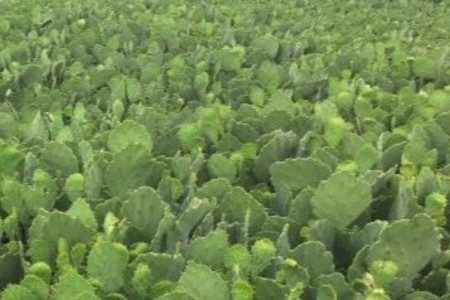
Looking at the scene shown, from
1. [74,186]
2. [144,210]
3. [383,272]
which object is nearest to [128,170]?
[74,186]

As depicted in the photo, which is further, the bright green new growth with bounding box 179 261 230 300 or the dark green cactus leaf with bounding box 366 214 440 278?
the dark green cactus leaf with bounding box 366 214 440 278

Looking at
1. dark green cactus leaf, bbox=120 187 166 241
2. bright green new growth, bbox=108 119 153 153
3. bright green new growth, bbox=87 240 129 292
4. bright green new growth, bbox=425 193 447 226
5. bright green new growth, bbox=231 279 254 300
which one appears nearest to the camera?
bright green new growth, bbox=231 279 254 300

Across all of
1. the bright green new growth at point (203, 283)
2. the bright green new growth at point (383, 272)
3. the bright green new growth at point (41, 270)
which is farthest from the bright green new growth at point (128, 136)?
the bright green new growth at point (383, 272)

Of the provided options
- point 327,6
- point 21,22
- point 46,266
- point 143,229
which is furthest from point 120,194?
point 327,6

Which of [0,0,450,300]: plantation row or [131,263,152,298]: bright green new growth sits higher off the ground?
[131,263,152,298]: bright green new growth

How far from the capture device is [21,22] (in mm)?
6527

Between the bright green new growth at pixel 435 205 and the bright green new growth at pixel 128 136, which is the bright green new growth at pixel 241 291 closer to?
the bright green new growth at pixel 435 205

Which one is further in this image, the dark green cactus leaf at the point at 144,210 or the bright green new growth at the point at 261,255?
the dark green cactus leaf at the point at 144,210

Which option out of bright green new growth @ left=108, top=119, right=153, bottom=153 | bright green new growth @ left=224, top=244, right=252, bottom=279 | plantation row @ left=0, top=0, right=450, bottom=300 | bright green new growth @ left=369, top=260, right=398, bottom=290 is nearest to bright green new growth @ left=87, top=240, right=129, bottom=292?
plantation row @ left=0, top=0, right=450, bottom=300

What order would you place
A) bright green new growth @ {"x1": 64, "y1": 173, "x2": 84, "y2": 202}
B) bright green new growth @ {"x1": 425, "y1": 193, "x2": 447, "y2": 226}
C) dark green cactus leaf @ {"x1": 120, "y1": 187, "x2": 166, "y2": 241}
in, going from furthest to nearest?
bright green new growth @ {"x1": 64, "y1": 173, "x2": 84, "y2": 202}
bright green new growth @ {"x1": 425, "y1": 193, "x2": 447, "y2": 226}
dark green cactus leaf @ {"x1": 120, "y1": 187, "x2": 166, "y2": 241}

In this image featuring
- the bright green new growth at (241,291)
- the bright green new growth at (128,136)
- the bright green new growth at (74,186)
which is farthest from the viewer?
the bright green new growth at (128,136)

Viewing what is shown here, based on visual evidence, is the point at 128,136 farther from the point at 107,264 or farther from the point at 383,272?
the point at 383,272

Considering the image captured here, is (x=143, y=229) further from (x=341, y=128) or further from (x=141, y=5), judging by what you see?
(x=141, y=5)

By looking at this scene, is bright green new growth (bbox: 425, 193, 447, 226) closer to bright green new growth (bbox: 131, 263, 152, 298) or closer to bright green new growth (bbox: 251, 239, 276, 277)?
bright green new growth (bbox: 251, 239, 276, 277)
